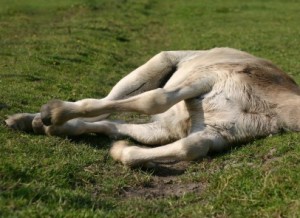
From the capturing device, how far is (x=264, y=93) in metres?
6.66

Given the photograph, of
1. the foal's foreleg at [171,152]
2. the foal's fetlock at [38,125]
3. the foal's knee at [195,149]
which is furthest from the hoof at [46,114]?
the foal's knee at [195,149]

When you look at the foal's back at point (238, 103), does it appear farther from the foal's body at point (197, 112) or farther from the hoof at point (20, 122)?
the hoof at point (20, 122)

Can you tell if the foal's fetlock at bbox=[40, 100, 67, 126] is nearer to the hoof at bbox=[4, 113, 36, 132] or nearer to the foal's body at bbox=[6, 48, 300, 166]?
the foal's body at bbox=[6, 48, 300, 166]

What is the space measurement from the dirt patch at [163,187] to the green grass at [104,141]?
0.04m

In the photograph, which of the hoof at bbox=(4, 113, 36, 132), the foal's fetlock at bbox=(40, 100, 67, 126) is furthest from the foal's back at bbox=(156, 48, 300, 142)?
the hoof at bbox=(4, 113, 36, 132)

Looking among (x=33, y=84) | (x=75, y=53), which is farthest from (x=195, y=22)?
(x=33, y=84)

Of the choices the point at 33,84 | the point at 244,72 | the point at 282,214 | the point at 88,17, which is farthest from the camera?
the point at 88,17

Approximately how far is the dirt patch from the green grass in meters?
0.04

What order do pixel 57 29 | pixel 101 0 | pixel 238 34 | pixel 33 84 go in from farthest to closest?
pixel 101 0, pixel 238 34, pixel 57 29, pixel 33 84

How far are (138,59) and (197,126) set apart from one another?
31.8ft

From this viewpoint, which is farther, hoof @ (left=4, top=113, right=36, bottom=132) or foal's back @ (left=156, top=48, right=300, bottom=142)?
hoof @ (left=4, top=113, right=36, bottom=132)

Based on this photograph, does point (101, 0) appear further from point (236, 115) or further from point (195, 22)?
point (236, 115)

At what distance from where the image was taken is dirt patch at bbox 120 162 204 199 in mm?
5438

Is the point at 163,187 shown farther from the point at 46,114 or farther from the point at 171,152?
the point at 46,114
